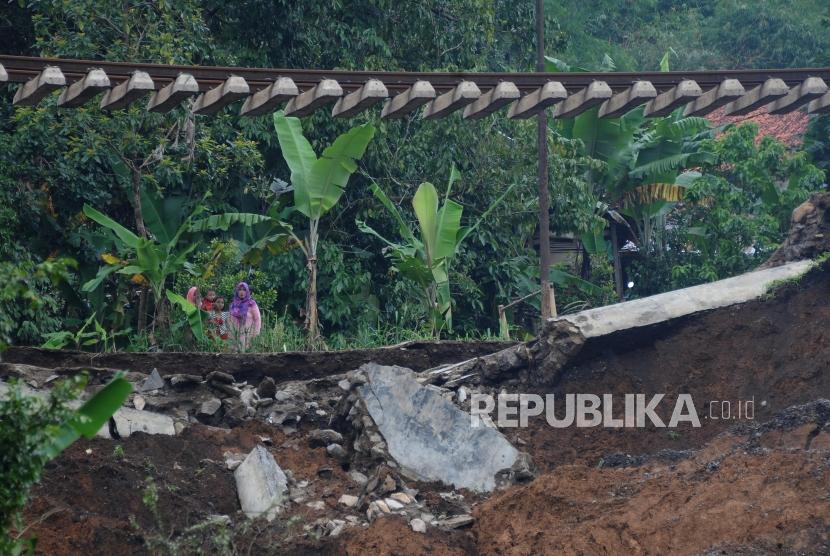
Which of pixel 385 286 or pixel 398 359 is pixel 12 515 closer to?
pixel 398 359

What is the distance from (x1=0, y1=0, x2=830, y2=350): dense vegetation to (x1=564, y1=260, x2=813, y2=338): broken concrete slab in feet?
9.00

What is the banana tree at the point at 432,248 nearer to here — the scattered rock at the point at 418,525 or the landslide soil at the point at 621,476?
the landslide soil at the point at 621,476

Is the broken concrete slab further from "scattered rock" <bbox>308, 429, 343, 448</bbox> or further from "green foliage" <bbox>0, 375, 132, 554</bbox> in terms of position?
"green foliage" <bbox>0, 375, 132, 554</bbox>

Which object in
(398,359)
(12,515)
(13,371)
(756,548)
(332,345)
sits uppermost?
(12,515)

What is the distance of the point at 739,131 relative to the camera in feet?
58.3

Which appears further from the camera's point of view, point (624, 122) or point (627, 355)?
point (624, 122)

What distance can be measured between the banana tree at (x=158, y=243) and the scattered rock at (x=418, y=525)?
4.91 meters

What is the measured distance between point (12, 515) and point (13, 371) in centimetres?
568

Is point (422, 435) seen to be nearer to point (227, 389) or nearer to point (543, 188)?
point (227, 389)

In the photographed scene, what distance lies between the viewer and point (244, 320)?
12555 millimetres

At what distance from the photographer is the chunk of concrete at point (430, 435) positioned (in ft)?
32.4

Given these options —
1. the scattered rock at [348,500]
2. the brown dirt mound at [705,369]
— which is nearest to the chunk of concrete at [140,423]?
the scattered rock at [348,500]

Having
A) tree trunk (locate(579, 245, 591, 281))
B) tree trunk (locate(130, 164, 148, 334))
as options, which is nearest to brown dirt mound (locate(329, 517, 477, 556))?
tree trunk (locate(130, 164, 148, 334))

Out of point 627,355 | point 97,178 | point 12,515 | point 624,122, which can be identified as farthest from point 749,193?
point 12,515
